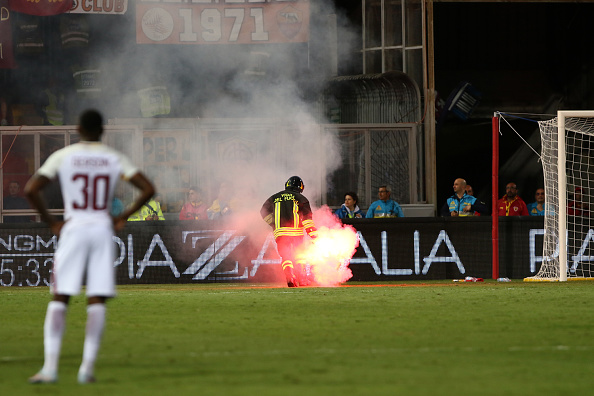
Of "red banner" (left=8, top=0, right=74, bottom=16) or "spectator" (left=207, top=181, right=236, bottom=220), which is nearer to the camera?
"spectator" (left=207, top=181, right=236, bottom=220)

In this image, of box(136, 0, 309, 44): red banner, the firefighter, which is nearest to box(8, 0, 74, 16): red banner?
box(136, 0, 309, 44): red banner

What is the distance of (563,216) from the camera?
58.1ft

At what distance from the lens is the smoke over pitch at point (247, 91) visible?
22094mm

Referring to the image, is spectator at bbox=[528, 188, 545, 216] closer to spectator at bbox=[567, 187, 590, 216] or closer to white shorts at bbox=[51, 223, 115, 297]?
spectator at bbox=[567, 187, 590, 216]

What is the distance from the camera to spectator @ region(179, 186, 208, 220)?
65.3 ft

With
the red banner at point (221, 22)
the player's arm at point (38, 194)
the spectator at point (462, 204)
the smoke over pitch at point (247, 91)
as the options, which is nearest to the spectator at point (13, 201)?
the smoke over pitch at point (247, 91)

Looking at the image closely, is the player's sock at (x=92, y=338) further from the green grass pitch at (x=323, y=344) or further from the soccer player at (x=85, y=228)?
the green grass pitch at (x=323, y=344)

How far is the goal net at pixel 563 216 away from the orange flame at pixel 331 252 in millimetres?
3272

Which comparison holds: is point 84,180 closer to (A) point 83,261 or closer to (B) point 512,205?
(A) point 83,261

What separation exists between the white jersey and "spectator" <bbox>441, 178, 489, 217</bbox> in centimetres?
1329

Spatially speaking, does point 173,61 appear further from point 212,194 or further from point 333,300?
→ point 333,300

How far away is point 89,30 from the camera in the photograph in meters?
23.5

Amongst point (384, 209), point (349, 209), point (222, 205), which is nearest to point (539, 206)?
point (384, 209)

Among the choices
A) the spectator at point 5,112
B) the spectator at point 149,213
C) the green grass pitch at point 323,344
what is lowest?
the green grass pitch at point 323,344
